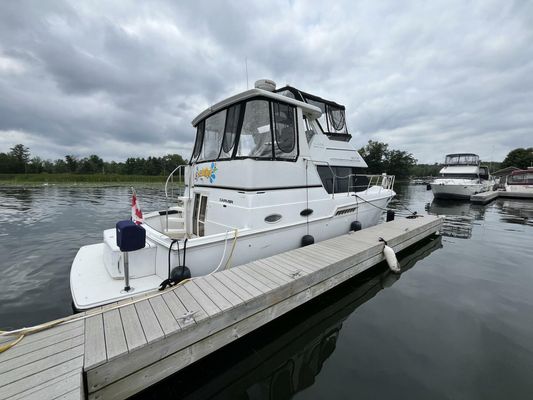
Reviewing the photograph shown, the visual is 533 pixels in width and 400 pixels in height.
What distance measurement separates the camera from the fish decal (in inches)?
186

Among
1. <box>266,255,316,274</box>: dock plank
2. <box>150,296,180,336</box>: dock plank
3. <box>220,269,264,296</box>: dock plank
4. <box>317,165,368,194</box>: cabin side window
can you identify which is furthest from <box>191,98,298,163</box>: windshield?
<box>150,296,180,336</box>: dock plank

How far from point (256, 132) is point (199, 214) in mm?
2079

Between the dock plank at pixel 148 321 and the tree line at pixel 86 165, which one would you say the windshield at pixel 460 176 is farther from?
the tree line at pixel 86 165

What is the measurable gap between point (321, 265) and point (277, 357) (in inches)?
55.4

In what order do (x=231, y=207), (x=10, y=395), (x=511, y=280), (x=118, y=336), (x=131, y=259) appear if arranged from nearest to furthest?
(x=10, y=395), (x=118, y=336), (x=131, y=259), (x=231, y=207), (x=511, y=280)

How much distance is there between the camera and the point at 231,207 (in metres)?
4.20

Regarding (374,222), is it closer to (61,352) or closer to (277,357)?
(277,357)

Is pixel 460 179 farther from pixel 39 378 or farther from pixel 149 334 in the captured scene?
pixel 39 378

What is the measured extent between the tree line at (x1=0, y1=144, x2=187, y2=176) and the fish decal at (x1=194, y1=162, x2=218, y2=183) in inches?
2370

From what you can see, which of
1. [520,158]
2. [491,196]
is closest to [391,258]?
[491,196]

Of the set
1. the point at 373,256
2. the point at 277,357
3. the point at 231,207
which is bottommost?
the point at 277,357

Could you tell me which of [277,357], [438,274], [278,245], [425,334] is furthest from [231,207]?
[438,274]

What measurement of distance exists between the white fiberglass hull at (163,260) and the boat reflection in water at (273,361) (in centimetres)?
112

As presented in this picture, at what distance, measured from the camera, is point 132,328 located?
7.11ft
